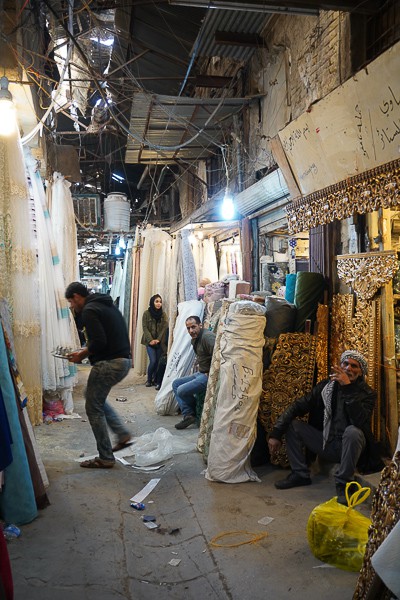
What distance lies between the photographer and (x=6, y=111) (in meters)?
5.01

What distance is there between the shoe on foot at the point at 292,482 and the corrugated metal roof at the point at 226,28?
5.55 m

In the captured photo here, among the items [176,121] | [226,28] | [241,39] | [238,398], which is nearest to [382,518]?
[238,398]

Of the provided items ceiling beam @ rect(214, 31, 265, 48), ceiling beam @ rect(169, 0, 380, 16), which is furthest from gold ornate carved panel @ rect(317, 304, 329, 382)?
ceiling beam @ rect(214, 31, 265, 48)

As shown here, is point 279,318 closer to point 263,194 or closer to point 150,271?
point 263,194

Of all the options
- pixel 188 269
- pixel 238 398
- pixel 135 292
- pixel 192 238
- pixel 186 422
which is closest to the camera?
pixel 238 398

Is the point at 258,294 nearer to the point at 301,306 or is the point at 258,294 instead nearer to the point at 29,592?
the point at 301,306

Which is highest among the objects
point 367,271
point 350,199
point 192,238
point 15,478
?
point 192,238

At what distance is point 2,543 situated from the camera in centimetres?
202

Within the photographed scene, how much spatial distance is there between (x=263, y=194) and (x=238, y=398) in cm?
340

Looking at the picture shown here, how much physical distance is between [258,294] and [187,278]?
293 cm

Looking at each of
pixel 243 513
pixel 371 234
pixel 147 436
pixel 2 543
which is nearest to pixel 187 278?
pixel 147 436

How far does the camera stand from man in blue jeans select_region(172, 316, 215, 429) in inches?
241

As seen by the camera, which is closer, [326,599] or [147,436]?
[326,599]

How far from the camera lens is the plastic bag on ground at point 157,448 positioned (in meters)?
4.98
